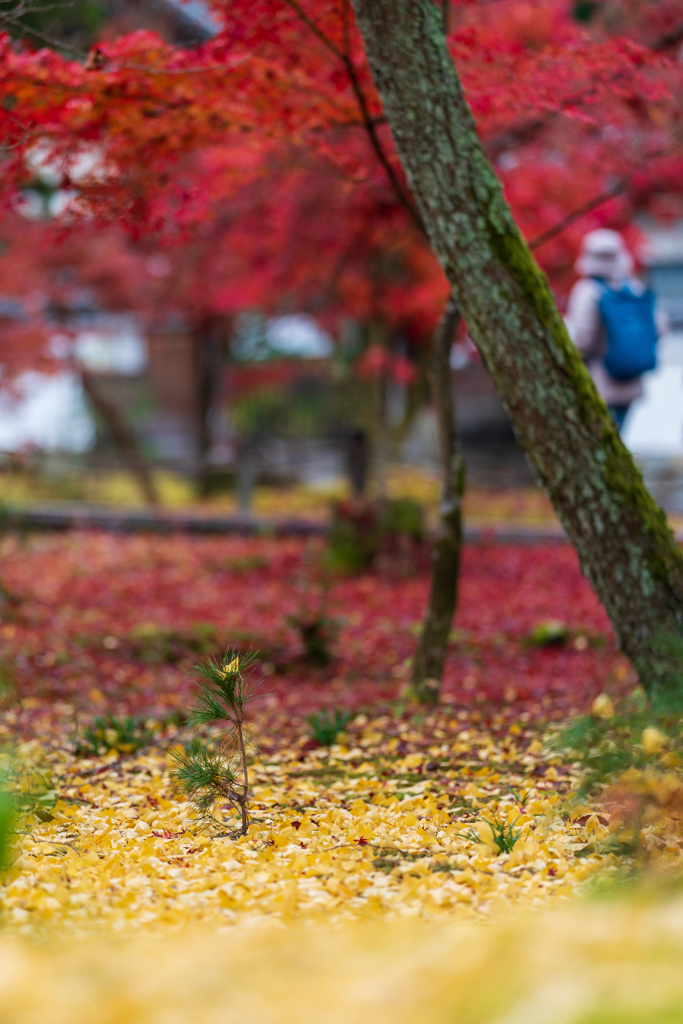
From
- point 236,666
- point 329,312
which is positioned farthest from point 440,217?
point 329,312

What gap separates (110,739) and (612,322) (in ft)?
13.6

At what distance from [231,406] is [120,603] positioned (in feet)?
26.3

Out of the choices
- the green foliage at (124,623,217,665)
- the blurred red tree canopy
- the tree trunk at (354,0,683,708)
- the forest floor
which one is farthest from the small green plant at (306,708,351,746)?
the blurred red tree canopy

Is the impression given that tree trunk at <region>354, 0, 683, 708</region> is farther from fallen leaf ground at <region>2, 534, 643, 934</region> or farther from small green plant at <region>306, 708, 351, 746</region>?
small green plant at <region>306, 708, 351, 746</region>

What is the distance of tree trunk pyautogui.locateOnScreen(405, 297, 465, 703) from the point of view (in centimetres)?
526

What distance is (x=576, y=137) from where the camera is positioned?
9.01 meters

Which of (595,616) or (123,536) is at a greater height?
(123,536)

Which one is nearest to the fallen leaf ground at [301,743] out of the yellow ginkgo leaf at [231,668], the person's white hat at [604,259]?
the yellow ginkgo leaf at [231,668]

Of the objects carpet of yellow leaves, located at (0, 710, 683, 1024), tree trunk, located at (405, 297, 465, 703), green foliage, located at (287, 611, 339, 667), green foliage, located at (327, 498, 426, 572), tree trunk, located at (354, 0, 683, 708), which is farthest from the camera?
green foliage, located at (327, 498, 426, 572)

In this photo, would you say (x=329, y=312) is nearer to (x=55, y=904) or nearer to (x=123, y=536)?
(x=123, y=536)

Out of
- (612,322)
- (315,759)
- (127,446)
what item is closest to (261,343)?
(127,446)

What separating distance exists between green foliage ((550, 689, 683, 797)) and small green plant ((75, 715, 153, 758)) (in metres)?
2.03

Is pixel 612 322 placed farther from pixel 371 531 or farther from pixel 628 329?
pixel 371 531

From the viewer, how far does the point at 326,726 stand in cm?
480
